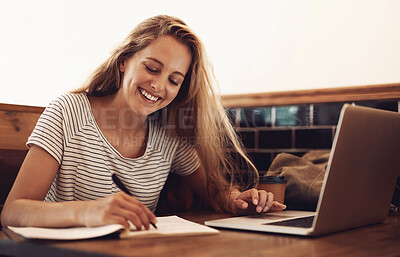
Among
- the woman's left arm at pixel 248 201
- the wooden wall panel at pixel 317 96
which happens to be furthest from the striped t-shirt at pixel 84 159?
the wooden wall panel at pixel 317 96

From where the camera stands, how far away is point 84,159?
1393 mm

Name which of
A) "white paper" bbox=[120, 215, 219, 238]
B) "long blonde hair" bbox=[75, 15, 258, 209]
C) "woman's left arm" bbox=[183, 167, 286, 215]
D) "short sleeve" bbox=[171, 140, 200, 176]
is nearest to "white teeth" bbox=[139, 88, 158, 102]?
"long blonde hair" bbox=[75, 15, 258, 209]

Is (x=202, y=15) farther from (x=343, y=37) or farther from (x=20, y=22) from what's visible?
(x=20, y=22)

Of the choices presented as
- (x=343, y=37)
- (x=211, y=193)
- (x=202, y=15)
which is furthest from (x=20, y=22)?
(x=343, y=37)

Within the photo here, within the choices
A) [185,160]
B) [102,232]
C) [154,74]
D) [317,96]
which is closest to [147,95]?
[154,74]

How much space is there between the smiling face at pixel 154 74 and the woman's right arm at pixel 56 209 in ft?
1.33

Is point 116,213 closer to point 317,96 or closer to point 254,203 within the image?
point 254,203

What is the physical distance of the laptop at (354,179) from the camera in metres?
0.90

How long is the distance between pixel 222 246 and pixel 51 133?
67cm

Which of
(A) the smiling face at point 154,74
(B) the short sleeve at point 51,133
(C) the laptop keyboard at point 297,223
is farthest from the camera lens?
(A) the smiling face at point 154,74

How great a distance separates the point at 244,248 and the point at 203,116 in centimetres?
88

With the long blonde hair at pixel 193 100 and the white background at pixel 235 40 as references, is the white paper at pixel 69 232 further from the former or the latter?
the white background at pixel 235 40

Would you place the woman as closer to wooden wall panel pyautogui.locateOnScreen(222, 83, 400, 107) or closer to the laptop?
the laptop

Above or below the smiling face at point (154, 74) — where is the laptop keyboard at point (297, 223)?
below
